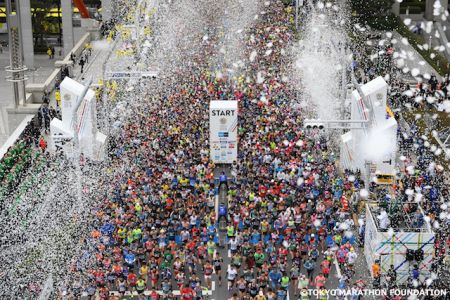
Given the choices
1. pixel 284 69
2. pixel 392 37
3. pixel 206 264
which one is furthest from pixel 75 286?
pixel 392 37

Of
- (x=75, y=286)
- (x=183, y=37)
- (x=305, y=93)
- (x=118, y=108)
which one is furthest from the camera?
(x=183, y=37)

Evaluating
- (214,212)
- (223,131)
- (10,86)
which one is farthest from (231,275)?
(10,86)

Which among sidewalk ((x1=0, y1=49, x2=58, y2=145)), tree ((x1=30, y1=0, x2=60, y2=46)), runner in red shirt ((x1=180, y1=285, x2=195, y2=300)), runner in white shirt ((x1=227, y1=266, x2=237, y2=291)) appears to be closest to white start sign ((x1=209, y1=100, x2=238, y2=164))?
sidewalk ((x1=0, y1=49, x2=58, y2=145))

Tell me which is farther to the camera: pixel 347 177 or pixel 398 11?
pixel 398 11

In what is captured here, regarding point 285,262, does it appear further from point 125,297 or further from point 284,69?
point 284,69

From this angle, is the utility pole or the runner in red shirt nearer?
the runner in red shirt

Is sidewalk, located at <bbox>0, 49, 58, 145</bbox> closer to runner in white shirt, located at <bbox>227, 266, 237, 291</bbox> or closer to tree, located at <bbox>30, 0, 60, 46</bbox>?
tree, located at <bbox>30, 0, 60, 46</bbox>
